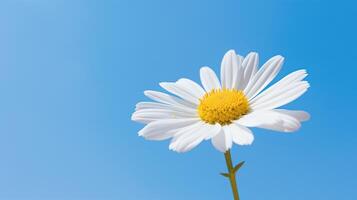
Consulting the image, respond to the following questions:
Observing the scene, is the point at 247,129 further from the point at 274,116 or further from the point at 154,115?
the point at 154,115

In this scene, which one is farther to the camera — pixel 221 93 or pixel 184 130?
pixel 221 93

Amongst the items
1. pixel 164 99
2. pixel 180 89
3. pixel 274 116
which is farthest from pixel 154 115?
pixel 274 116

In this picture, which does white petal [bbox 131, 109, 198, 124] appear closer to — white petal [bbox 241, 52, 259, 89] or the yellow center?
the yellow center

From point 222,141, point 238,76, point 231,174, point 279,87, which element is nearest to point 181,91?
point 238,76

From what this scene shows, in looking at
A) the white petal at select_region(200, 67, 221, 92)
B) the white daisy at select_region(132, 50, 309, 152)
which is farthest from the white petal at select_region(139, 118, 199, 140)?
the white petal at select_region(200, 67, 221, 92)

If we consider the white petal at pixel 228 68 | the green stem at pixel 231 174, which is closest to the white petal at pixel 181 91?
the white petal at pixel 228 68
